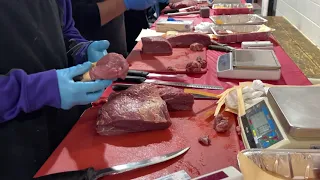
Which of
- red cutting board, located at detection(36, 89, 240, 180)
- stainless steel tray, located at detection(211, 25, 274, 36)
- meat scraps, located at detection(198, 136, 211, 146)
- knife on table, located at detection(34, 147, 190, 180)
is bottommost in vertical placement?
red cutting board, located at detection(36, 89, 240, 180)

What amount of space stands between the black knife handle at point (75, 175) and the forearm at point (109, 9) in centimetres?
135

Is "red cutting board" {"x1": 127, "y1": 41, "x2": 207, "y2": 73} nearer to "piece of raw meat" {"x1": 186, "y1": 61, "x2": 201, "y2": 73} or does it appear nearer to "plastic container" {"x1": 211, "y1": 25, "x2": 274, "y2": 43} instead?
"piece of raw meat" {"x1": 186, "y1": 61, "x2": 201, "y2": 73}

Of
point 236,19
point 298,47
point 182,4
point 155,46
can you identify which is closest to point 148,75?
point 155,46

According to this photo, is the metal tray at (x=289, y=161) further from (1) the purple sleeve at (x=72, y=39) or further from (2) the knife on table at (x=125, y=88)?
(1) the purple sleeve at (x=72, y=39)

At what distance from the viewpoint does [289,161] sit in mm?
906

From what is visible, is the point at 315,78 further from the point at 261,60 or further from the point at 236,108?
the point at 236,108

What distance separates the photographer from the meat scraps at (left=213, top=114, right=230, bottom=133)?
4.11 feet

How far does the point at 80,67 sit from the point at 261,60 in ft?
3.02

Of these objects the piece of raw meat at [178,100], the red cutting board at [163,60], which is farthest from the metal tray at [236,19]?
the piece of raw meat at [178,100]

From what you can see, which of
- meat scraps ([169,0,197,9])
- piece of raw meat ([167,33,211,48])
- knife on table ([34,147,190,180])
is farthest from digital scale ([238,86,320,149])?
meat scraps ([169,0,197,9])

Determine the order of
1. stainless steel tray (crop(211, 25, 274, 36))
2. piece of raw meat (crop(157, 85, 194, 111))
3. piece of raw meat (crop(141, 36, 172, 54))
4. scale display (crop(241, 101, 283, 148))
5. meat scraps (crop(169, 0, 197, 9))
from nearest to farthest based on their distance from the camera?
scale display (crop(241, 101, 283, 148)) → piece of raw meat (crop(157, 85, 194, 111)) → piece of raw meat (crop(141, 36, 172, 54)) → stainless steel tray (crop(211, 25, 274, 36)) → meat scraps (crop(169, 0, 197, 9))

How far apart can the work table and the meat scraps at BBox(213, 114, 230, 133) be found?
0.74 meters

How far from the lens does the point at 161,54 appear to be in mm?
2078

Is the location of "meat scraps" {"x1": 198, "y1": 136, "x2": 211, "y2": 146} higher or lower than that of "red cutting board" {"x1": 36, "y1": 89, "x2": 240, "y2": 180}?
higher
